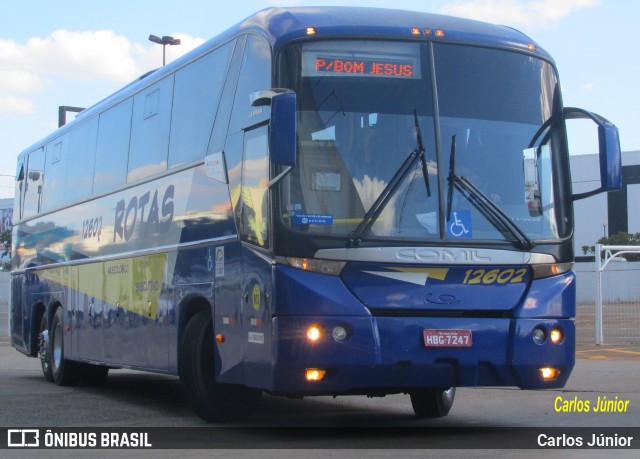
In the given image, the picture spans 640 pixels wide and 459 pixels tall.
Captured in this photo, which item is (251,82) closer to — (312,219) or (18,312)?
(312,219)

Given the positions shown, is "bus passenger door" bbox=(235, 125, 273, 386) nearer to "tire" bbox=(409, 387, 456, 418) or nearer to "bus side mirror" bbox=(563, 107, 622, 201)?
"tire" bbox=(409, 387, 456, 418)

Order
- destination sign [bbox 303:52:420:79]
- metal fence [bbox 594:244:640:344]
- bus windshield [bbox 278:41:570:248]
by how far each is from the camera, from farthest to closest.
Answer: metal fence [bbox 594:244:640:344] < destination sign [bbox 303:52:420:79] < bus windshield [bbox 278:41:570:248]

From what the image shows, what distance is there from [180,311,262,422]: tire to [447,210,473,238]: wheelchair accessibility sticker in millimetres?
2734

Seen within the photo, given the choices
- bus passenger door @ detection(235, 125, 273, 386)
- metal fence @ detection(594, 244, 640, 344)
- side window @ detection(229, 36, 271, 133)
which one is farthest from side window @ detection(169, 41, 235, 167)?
metal fence @ detection(594, 244, 640, 344)

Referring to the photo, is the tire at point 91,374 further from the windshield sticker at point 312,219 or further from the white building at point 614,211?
the white building at point 614,211

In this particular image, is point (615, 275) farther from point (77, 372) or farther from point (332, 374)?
point (332, 374)

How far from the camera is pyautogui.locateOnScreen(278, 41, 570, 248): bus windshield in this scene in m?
9.30

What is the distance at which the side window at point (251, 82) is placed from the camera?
386 inches

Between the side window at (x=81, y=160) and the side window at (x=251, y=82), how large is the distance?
5667mm

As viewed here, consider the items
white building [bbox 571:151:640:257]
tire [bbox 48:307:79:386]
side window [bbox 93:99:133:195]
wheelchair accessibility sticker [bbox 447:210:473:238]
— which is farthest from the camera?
white building [bbox 571:151:640:257]

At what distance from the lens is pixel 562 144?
10.2 metres

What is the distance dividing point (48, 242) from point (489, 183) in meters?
9.95

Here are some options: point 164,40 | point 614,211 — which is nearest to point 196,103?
point 164,40

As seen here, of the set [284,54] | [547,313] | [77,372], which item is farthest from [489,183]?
[77,372]
